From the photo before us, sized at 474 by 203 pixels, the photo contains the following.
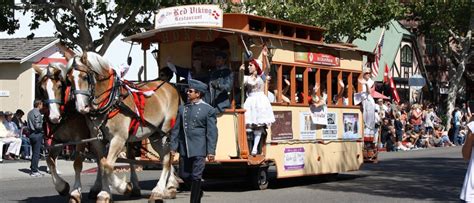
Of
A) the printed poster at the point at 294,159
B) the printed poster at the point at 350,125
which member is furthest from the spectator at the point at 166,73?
the printed poster at the point at 350,125

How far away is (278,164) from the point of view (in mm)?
15570

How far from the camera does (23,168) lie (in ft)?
71.6

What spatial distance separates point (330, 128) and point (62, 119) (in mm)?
6071

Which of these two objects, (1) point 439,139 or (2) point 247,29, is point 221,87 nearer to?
(2) point 247,29

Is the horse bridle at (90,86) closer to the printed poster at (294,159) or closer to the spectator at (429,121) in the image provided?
the printed poster at (294,159)

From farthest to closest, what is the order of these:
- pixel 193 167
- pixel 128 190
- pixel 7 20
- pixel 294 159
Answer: pixel 7 20, pixel 294 159, pixel 128 190, pixel 193 167

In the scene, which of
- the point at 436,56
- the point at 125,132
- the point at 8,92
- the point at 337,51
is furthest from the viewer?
the point at 436,56

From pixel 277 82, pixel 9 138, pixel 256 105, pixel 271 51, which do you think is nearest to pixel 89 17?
pixel 9 138

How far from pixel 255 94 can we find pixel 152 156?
2.13 metres

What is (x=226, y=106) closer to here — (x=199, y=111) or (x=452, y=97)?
(x=199, y=111)

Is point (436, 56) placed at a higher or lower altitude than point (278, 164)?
higher

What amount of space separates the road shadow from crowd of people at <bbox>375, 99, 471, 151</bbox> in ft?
21.7

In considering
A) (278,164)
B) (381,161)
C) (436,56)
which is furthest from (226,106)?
(436,56)

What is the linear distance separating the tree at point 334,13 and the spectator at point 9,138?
8678 mm
